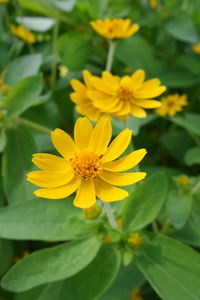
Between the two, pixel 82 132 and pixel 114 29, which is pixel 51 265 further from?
pixel 114 29

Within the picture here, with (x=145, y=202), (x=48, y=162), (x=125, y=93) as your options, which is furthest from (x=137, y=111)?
(x=48, y=162)

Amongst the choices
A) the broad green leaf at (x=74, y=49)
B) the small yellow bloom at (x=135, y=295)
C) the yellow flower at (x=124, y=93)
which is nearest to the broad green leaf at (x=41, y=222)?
the yellow flower at (x=124, y=93)

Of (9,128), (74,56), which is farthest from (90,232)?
(74,56)

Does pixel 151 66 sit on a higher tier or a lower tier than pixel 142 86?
lower

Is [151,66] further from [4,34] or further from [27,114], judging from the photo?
[4,34]

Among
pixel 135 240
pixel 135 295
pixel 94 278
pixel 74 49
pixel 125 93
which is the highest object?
pixel 125 93
